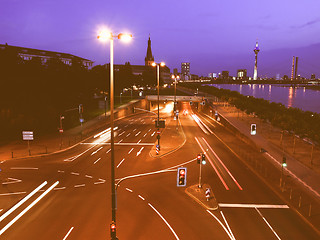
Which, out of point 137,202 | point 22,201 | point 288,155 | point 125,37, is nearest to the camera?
point 125,37

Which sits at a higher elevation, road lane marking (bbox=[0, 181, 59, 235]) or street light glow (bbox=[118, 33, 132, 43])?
street light glow (bbox=[118, 33, 132, 43])

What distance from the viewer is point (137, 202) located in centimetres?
1861

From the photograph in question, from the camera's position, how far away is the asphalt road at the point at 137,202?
49.2 feet

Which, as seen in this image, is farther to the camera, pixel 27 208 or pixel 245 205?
pixel 245 205

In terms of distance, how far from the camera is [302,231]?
15.4 meters

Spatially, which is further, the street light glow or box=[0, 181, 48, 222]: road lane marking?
box=[0, 181, 48, 222]: road lane marking

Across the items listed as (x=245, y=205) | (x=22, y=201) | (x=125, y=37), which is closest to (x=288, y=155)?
(x=245, y=205)

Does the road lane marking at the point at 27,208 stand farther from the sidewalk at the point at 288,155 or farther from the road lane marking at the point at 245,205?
the sidewalk at the point at 288,155

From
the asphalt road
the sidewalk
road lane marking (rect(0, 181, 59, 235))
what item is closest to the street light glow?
the asphalt road

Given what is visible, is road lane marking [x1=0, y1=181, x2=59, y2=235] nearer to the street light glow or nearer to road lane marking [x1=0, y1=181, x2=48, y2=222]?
road lane marking [x1=0, y1=181, x2=48, y2=222]

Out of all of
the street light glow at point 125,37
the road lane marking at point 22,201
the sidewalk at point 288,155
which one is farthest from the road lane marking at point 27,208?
the sidewalk at point 288,155

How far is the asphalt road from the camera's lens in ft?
49.2

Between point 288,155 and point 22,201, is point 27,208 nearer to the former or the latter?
point 22,201

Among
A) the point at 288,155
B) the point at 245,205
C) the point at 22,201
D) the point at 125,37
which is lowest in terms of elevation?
the point at 245,205
